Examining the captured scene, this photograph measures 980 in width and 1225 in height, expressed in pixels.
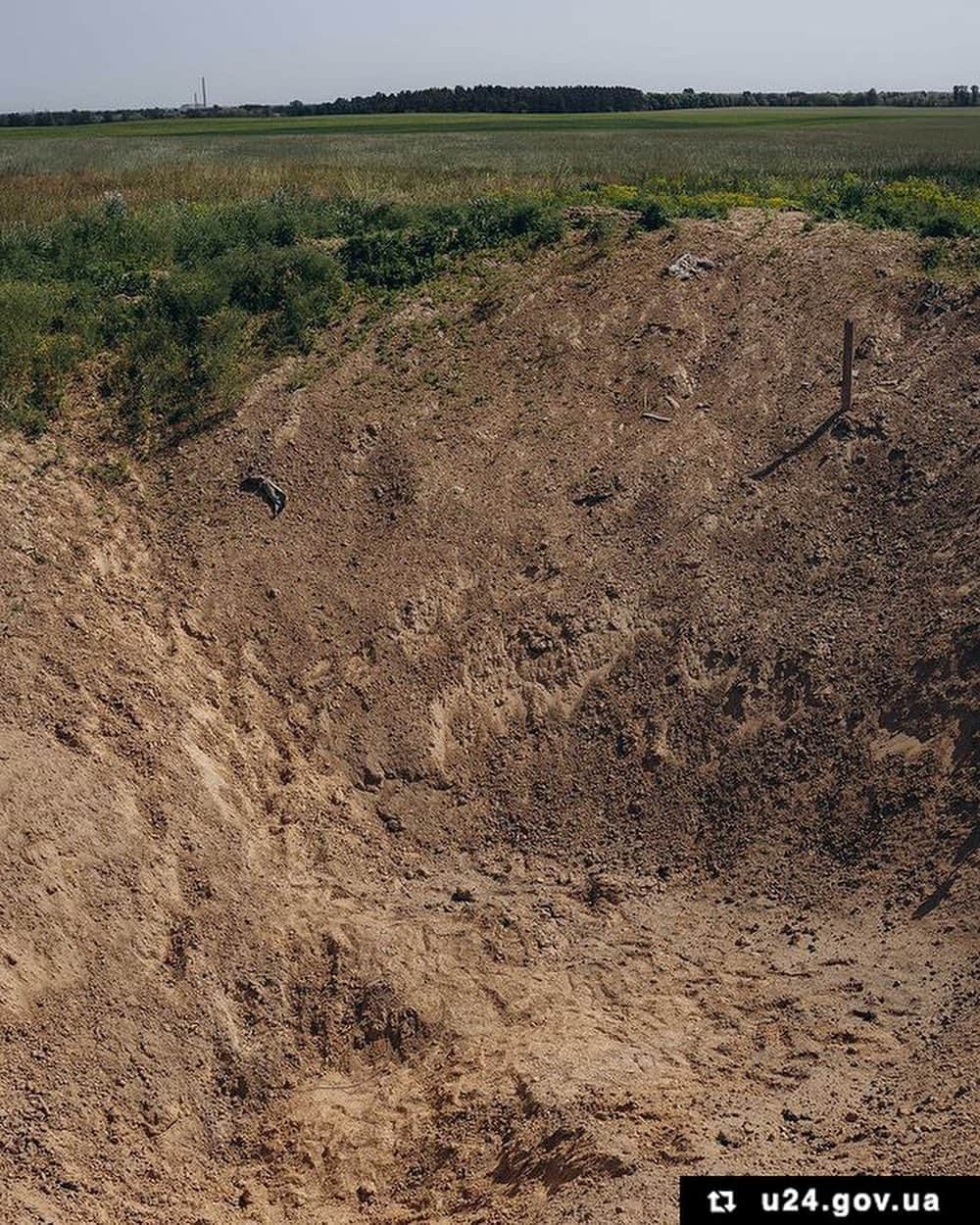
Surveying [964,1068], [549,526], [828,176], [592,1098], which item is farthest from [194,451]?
[828,176]

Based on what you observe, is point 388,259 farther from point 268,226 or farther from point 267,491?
point 267,491

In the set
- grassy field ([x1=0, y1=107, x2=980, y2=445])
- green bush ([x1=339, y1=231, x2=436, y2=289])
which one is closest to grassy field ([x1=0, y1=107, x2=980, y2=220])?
grassy field ([x1=0, y1=107, x2=980, y2=445])

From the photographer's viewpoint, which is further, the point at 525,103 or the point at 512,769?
the point at 525,103

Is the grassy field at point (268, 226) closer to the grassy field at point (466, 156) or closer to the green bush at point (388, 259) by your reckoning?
the green bush at point (388, 259)

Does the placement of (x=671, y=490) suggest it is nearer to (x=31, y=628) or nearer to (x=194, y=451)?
(x=194, y=451)

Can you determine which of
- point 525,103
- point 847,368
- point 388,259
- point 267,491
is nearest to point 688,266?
point 847,368

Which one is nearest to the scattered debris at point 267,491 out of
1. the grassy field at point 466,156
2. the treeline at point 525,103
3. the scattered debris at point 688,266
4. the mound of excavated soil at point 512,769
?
the mound of excavated soil at point 512,769

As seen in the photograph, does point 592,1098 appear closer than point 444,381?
Yes

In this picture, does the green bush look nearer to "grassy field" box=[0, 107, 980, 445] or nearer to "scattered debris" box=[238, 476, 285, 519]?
"grassy field" box=[0, 107, 980, 445]
